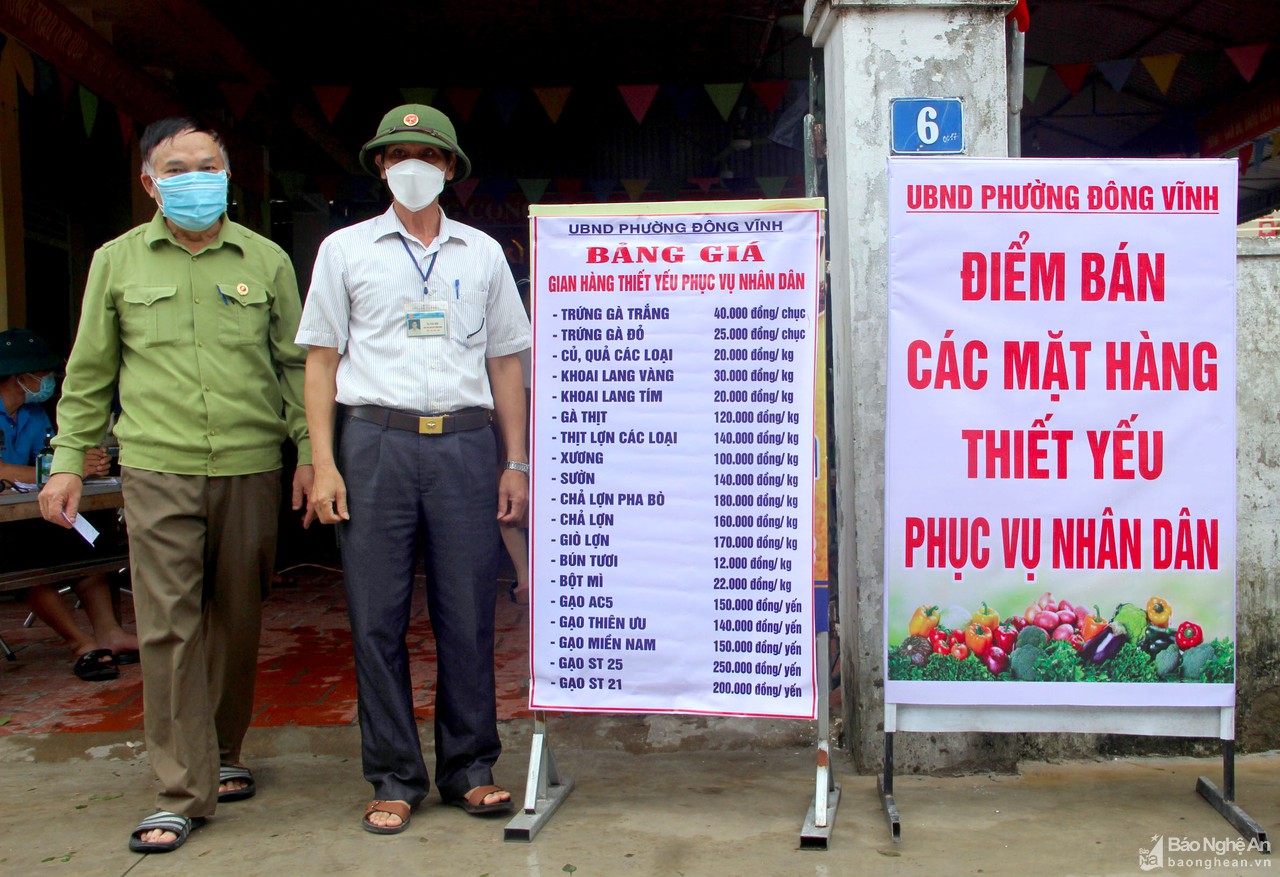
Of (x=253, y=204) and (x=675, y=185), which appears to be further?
(x=675, y=185)

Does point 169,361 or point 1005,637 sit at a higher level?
point 169,361

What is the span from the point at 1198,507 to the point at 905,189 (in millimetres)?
1190

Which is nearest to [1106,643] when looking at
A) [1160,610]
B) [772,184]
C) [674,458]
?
[1160,610]

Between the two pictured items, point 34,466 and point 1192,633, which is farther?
point 34,466

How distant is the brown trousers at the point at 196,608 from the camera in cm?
314

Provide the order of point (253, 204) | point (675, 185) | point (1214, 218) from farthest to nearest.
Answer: point (675, 185), point (253, 204), point (1214, 218)

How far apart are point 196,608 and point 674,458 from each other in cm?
143

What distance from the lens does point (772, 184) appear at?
420 inches

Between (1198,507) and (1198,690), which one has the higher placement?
(1198,507)

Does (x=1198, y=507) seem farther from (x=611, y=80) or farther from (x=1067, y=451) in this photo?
(x=611, y=80)

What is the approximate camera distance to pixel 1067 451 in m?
3.13

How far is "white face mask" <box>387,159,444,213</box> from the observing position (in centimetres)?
324

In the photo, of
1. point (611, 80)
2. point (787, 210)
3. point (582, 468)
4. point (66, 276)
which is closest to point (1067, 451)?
point (787, 210)

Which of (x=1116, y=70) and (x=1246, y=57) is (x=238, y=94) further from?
(x=1246, y=57)
